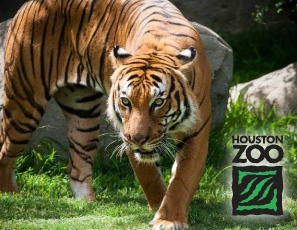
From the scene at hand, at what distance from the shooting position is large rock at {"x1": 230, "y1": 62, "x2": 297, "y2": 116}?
9.24 meters

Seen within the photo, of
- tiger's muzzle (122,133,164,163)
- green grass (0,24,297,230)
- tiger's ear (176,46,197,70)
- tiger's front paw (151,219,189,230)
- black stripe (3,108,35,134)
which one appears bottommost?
tiger's front paw (151,219,189,230)

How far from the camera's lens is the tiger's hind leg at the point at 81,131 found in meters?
7.76

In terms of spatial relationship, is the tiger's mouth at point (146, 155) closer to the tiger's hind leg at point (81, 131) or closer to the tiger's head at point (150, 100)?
the tiger's head at point (150, 100)

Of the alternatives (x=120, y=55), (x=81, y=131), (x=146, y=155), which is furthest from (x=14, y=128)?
(x=146, y=155)

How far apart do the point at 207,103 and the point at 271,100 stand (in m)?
3.00

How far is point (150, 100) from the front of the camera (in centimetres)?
590

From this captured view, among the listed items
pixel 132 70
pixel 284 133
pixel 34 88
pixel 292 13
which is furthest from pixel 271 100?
pixel 132 70

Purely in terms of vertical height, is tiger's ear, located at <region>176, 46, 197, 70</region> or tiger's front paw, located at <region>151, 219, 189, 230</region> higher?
tiger's ear, located at <region>176, 46, 197, 70</region>

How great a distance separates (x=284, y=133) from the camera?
8820mm

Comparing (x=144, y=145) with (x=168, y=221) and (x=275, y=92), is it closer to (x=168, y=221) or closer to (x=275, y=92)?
(x=168, y=221)

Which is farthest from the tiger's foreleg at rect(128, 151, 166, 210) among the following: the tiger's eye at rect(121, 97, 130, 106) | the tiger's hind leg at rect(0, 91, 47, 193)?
the tiger's hind leg at rect(0, 91, 47, 193)

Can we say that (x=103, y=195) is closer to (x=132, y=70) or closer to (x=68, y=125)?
(x=68, y=125)

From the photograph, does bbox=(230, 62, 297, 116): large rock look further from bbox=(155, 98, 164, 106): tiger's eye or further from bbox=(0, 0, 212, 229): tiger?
bbox=(155, 98, 164, 106): tiger's eye

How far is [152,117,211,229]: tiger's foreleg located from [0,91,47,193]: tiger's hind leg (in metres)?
1.63
